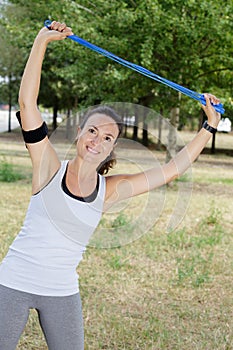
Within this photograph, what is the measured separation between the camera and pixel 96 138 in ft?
6.84

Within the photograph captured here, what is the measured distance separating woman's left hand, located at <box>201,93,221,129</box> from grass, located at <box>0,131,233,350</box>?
379 mm

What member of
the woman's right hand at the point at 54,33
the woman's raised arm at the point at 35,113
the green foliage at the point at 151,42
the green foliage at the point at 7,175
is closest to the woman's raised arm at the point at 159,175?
the woman's raised arm at the point at 35,113

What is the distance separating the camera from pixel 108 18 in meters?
9.87

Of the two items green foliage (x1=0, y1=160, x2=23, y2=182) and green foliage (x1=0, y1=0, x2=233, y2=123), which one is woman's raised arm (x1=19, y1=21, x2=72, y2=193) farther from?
green foliage (x1=0, y1=160, x2=23, y2=182)

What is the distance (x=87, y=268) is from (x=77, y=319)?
119 inches

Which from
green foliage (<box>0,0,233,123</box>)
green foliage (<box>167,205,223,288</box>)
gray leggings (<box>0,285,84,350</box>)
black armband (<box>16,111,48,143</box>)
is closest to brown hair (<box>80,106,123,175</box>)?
black armband (<box>16,111,48,143</box>)

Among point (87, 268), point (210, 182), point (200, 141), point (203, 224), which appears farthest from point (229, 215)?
point (200, 141)

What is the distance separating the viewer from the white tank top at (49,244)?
2027 mm

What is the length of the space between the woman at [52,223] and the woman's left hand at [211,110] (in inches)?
14.6

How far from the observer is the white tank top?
2027 mm

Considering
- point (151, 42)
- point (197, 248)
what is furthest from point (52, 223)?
point (151, 42)

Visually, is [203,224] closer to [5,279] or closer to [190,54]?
[190,54]

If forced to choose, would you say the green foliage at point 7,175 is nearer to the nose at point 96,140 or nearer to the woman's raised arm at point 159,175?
the woman's raised arm at point 159,175

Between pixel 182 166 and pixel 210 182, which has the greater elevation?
pixel 182 166
